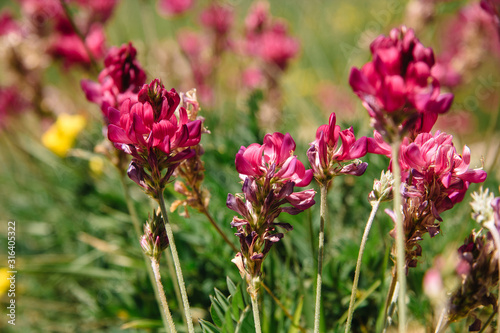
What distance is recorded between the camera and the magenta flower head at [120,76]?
3.08 feet

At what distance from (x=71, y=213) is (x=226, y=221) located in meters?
1.13

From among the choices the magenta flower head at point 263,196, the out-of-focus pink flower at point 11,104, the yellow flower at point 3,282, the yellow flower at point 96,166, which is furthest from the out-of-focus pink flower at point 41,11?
the magenta flower head at point 263,196

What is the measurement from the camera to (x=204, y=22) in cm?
287

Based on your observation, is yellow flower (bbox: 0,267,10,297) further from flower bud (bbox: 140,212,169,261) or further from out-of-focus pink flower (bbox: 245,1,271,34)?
out-of-focus pink flower (bbox: 245,1,271,34)

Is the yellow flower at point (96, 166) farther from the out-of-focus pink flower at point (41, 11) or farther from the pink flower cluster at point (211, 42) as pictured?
the pink flower cluster at point (211, 42)

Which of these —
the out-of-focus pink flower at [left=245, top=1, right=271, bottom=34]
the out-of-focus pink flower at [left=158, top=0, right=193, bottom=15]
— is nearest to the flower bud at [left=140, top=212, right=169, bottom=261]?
the out-of-focus pink flower at [left=245, top=1, right=271, bottom=34]

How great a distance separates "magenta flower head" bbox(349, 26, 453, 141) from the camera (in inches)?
23.4

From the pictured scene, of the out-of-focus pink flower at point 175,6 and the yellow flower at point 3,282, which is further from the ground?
the out-of-focus pink flower at point 175,6

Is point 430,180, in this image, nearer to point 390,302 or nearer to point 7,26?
point 390,302

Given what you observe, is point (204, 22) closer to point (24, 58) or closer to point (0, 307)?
point (24, 58)

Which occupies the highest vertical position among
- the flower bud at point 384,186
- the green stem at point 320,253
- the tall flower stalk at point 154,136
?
the tall flower stalk at point 154,136

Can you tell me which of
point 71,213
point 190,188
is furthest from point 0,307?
point 190,188

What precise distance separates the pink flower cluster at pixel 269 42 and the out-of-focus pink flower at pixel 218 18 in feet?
1.15

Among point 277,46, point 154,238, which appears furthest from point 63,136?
point 154,238
